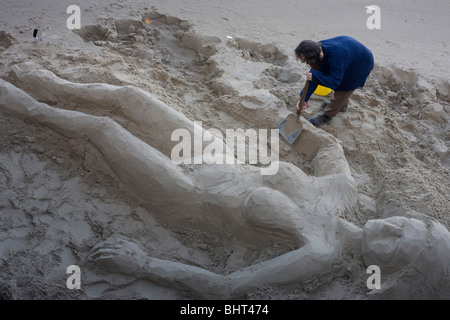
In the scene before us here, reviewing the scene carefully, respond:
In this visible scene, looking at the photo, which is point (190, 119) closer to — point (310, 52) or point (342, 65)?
point (310, 52)

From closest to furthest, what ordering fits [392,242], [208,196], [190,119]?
[392,242], [208,196], [190,119]

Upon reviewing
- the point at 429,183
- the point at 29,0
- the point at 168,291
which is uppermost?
the point at 29,0

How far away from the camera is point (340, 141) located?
3613 millimetres

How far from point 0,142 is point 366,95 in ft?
12.7

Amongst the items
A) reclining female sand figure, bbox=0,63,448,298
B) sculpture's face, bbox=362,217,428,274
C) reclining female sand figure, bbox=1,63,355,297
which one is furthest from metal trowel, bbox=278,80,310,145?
sculpture's face, bbox=362,217,428,274

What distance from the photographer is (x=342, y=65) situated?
337cm

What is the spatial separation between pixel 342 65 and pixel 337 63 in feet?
0.17

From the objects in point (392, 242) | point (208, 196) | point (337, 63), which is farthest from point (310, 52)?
point (392, 242)

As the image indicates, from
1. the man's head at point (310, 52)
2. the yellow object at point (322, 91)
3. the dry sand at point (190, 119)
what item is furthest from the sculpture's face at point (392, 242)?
the yellow object at point (322, 91)

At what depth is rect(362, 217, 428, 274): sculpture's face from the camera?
229cm

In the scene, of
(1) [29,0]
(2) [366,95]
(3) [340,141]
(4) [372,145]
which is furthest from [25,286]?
(1) [29,0]

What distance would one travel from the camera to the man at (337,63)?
333 centimetres

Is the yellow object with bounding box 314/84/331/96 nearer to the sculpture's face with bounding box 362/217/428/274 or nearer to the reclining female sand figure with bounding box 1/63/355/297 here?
the reclining female sand figure with bounding box 1/63/355/297

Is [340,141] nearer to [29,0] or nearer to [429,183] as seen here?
[429,183]
